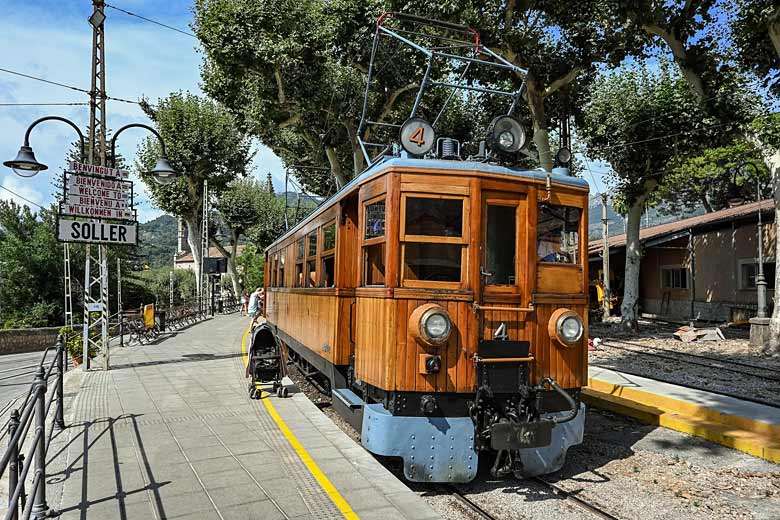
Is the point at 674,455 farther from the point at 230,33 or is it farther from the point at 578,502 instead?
the point at 230,33

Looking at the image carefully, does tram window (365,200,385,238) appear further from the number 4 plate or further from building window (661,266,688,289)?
building window (661,266,688,289)

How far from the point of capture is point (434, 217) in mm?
5594

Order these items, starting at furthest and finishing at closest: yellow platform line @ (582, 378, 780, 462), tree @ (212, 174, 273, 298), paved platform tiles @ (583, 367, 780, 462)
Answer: tree @ (212, 174, 273, 298) → paved platform tiles @ (583, 367, 780, 462) → yellow platform line @ (582, 378, 780, 462)

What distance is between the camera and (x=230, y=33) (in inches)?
690

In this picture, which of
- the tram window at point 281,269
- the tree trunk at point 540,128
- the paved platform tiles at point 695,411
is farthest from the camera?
the tree trunk at point 540,128

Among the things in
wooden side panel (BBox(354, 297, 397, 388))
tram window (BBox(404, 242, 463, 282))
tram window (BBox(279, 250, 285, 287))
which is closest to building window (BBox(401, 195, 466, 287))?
tram window (BBox(404, 242, 463, 282))

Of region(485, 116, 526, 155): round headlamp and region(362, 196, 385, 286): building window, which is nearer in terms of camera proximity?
region(362, 196, 385, 286): building window

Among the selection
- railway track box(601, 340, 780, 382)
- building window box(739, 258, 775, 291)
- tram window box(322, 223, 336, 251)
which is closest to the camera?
tram window box(322, 223, 336, 251)

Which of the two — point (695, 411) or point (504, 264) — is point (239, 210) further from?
point (504, 264)

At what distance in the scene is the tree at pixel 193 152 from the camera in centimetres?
3334

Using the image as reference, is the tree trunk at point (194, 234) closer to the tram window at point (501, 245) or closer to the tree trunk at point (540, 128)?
the tree trunk at point (540, 128)

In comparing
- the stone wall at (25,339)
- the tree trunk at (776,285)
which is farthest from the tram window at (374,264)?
the stone wall at (25,339)

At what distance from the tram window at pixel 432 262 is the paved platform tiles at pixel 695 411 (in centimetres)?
432

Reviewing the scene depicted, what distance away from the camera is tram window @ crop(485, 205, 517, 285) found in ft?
19.1
